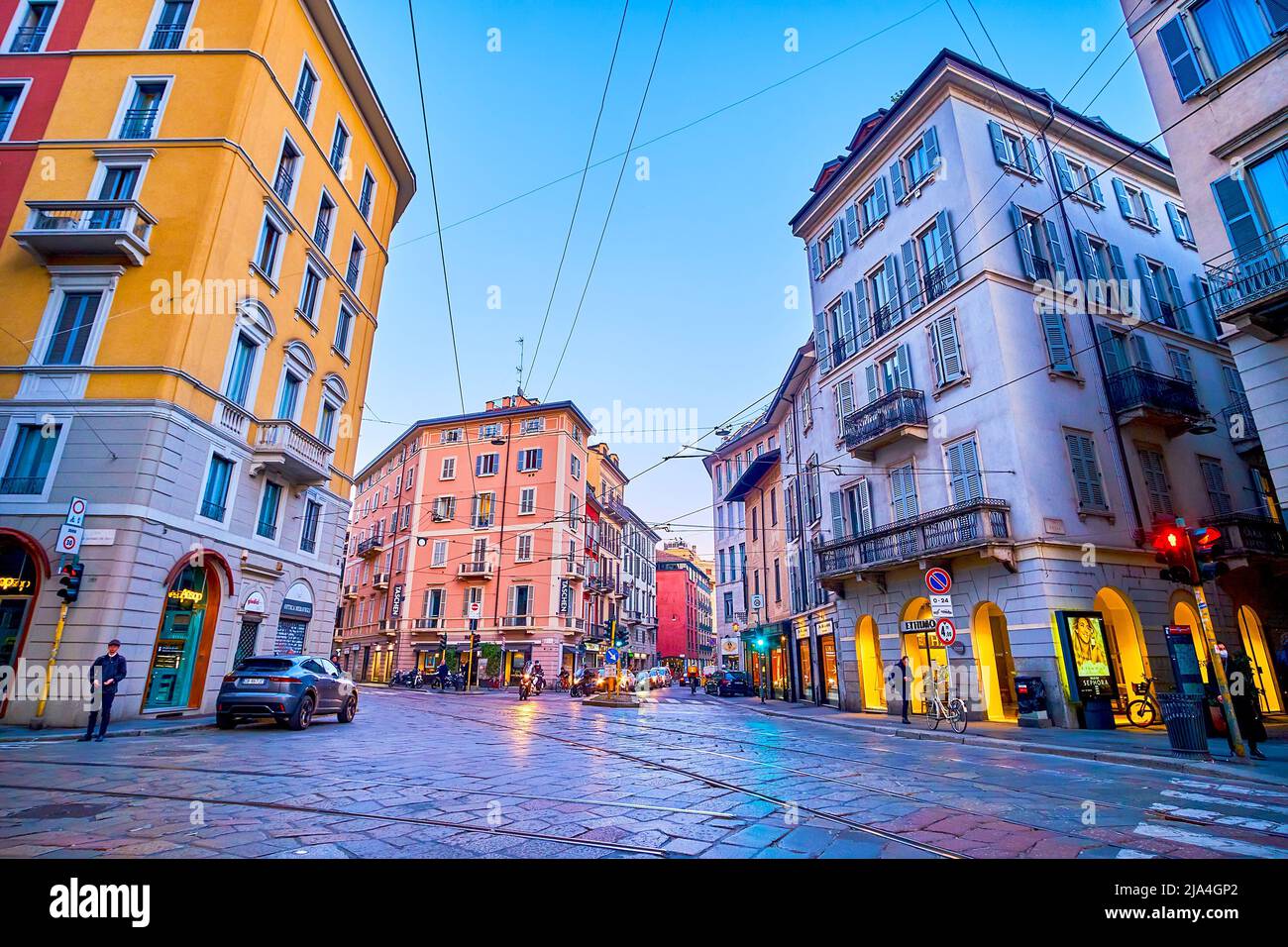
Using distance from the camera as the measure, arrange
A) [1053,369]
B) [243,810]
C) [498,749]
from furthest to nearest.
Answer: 1. [1053,369]
2. [498,749]
3. [243,810]

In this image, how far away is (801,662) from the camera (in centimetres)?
2908

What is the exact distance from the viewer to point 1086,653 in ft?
49.1

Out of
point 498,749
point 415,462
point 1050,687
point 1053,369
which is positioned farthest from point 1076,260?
point 415,462

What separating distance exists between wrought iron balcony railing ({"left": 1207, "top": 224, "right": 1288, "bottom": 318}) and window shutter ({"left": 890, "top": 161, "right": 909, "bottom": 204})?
10.5 m

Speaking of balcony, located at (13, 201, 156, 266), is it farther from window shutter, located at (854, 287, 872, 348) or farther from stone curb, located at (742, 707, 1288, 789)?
stone curb, located at (742, 707, 1288, 789)

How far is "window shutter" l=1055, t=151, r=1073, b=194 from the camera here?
66.2 feet

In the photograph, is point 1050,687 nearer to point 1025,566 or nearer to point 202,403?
point 1025,566

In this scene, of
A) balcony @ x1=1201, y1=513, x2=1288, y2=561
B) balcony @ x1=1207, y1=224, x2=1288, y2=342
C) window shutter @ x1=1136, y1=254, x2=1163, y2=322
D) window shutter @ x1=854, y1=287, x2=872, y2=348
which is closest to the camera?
balcony @ x1=1207, y1=224, x2=1288, y2=342

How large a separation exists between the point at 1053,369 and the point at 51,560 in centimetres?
2548

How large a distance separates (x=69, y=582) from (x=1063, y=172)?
96.8 feet

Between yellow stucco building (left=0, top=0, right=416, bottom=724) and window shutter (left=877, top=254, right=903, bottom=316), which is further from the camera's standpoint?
window shutter (left=877, top=254, right=903, bottom=316)

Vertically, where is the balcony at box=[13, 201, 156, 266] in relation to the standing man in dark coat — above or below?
above

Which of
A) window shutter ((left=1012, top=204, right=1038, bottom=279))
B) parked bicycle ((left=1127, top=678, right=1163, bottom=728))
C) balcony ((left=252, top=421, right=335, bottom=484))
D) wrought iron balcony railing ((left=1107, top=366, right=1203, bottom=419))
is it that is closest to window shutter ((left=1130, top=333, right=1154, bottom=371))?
wrought iron balcony railing ((left=1107, top=366, right=1203, bottom=419))

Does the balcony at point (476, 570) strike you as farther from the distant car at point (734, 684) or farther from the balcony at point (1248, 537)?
the balcony at point (1248, 537)
